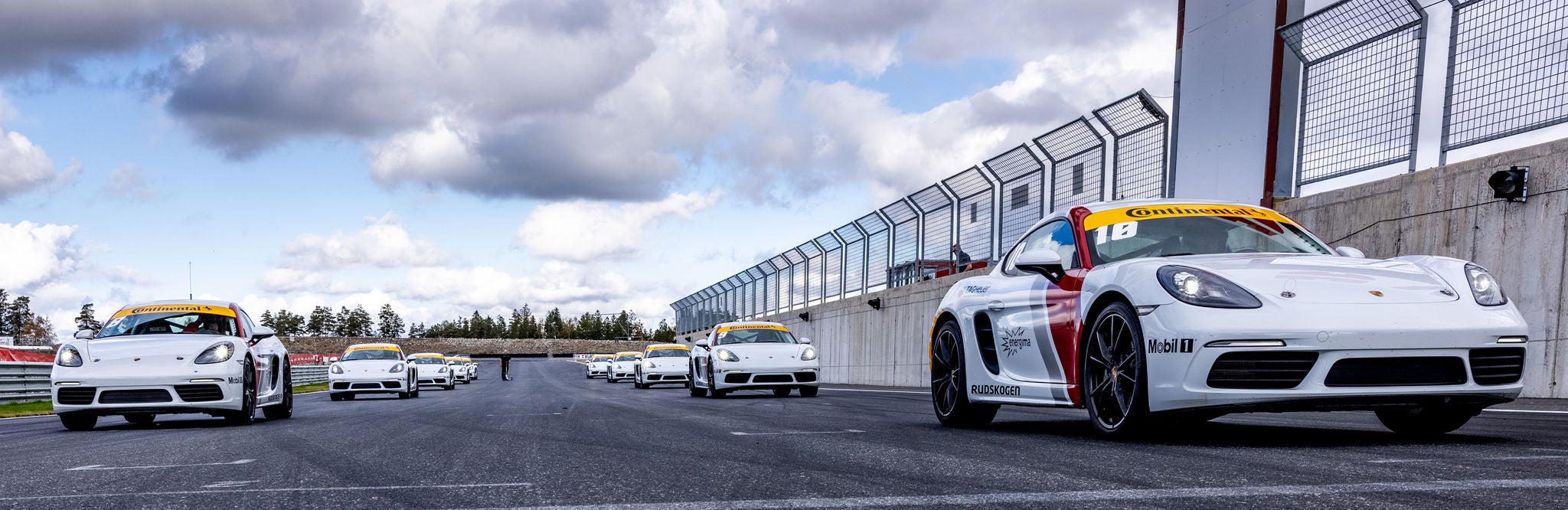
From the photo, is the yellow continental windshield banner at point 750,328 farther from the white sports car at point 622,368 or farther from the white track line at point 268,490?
the white sports car at point 622,368

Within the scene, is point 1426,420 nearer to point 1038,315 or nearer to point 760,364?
point 1038,315

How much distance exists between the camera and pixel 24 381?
18219 millimetres

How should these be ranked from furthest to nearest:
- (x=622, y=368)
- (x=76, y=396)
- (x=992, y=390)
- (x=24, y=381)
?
(x=622, y=368) → (x=24, y=381) → (x=76, y=396) → (x=992, y=390)

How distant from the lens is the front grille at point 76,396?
10.2 meters

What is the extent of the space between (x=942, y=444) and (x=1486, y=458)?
227cm

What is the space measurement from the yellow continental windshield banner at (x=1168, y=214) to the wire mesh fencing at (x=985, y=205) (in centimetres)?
591

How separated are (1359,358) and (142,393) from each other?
29.9 ft

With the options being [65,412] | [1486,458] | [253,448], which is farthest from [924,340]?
[1486,458]

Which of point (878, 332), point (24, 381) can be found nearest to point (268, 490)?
point (24, 381)

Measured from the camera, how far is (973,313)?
7406 millimetres

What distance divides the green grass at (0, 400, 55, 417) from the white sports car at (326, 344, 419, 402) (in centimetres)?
466

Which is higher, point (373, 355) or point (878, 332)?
point (878, 332)

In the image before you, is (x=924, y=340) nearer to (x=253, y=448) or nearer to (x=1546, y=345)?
(x=1546, y=345)

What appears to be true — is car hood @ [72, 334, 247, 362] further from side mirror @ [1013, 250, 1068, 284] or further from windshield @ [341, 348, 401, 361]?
windshield @ [341, 348, 401, 361]
